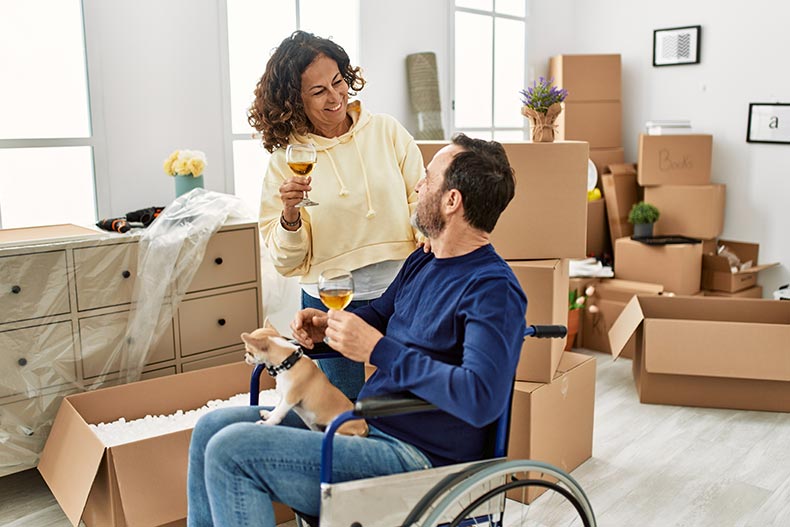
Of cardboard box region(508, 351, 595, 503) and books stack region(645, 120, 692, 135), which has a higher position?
books stack region(645, 120, 692, 135)

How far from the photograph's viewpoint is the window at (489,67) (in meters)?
4.68

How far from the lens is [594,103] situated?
5.00m

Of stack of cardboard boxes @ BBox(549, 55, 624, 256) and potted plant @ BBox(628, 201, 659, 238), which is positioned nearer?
potted plant @ BBox(628, 201, 659, 238)

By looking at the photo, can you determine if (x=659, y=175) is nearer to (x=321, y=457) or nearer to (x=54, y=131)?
(x=54, y=131)

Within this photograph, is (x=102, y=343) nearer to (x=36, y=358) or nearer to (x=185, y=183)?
(x=36, y=358)

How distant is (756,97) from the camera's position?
15.0ft

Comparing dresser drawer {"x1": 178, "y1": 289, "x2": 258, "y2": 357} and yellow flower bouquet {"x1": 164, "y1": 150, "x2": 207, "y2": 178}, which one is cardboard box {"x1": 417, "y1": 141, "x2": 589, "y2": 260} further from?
yellow flower bouquet {"x1": 164, "y1": 150, "x2": 207, "y2": 178}

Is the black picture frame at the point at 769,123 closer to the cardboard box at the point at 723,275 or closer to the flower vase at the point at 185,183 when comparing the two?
the cardboard box at the point at 723,275

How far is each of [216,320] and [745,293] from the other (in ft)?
10.8

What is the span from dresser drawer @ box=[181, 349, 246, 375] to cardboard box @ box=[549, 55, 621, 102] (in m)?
3.02

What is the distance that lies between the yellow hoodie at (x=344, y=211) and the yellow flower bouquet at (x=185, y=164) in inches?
38.0

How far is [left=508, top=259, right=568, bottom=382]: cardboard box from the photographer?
2.53 metres

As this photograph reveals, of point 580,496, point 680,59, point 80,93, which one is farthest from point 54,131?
point 680,59

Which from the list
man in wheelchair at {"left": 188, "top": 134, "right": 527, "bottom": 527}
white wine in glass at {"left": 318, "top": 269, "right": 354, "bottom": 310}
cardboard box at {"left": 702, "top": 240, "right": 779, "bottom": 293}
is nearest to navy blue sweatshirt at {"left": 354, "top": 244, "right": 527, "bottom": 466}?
man in wheelchair at {"left": 188, "top": 134, "right": 527, "bottom": 527}
